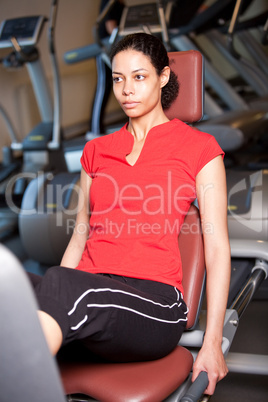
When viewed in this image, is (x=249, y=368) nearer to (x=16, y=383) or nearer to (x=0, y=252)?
(x=16, y=383)

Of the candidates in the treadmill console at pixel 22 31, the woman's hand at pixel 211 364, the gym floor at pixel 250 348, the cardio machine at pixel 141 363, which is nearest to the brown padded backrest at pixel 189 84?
the cardio machine at pixel 141 363

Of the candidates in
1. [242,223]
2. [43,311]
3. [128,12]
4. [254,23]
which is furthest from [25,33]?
[43,311]

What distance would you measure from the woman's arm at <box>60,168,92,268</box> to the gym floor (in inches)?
26.6

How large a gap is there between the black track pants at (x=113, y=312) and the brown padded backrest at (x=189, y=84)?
518 mm

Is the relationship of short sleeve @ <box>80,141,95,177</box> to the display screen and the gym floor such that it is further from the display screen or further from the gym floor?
the display screen

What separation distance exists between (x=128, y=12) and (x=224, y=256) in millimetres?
2739

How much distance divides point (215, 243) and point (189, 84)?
46 centimetres

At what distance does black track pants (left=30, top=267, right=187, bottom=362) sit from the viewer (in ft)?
2.74

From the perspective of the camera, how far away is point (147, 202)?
1.17 m

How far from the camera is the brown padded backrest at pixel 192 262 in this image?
1.20 m

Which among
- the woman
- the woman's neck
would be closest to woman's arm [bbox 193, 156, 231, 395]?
the woman

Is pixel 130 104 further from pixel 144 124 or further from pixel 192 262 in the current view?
pixel 192 262

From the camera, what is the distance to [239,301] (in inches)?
55.1

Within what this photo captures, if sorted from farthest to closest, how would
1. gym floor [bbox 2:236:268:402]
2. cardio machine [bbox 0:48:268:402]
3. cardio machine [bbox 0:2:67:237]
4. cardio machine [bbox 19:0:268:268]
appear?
1. cardio machine [bbox 0:2:67:237]
2. cardio machine [bbox 19:0:268:268]
3. gym floor [bbox 2:236:268:402]
4. cardio machine [bbox 0:48:268:402]
